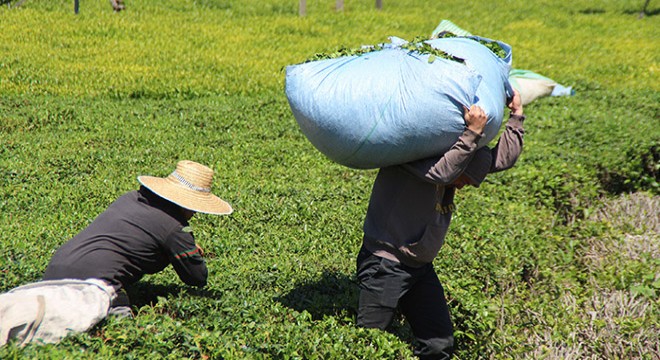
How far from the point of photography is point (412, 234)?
4.12 meters

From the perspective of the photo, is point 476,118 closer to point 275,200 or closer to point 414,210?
point 414,210

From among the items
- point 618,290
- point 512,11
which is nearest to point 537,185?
point 618,290

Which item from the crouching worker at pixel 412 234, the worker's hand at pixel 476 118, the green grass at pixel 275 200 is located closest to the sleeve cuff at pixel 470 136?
the worker's hand at pixel 476 118

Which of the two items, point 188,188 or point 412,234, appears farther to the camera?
point 188,188

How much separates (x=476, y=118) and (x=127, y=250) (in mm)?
2046

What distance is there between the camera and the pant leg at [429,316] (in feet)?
14.2

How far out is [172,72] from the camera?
39.3 ft

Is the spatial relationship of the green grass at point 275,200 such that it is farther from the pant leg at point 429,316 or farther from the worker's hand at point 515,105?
the worker's hand at point 515,105

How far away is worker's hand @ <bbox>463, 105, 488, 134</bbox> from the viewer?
3.76 metres

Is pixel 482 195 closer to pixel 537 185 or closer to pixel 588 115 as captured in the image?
pixel 537 185

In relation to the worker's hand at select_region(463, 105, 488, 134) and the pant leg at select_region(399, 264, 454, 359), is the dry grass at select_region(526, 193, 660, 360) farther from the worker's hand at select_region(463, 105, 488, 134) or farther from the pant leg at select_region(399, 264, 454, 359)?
the worker's hand at select_region(463, 105, 488, 134)

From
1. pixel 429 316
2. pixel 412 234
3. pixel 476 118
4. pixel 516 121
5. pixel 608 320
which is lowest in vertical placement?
pixel 608 320

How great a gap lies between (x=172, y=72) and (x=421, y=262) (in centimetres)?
866

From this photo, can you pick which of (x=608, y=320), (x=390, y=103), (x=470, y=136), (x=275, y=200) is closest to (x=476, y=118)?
(x=470, y=136)
